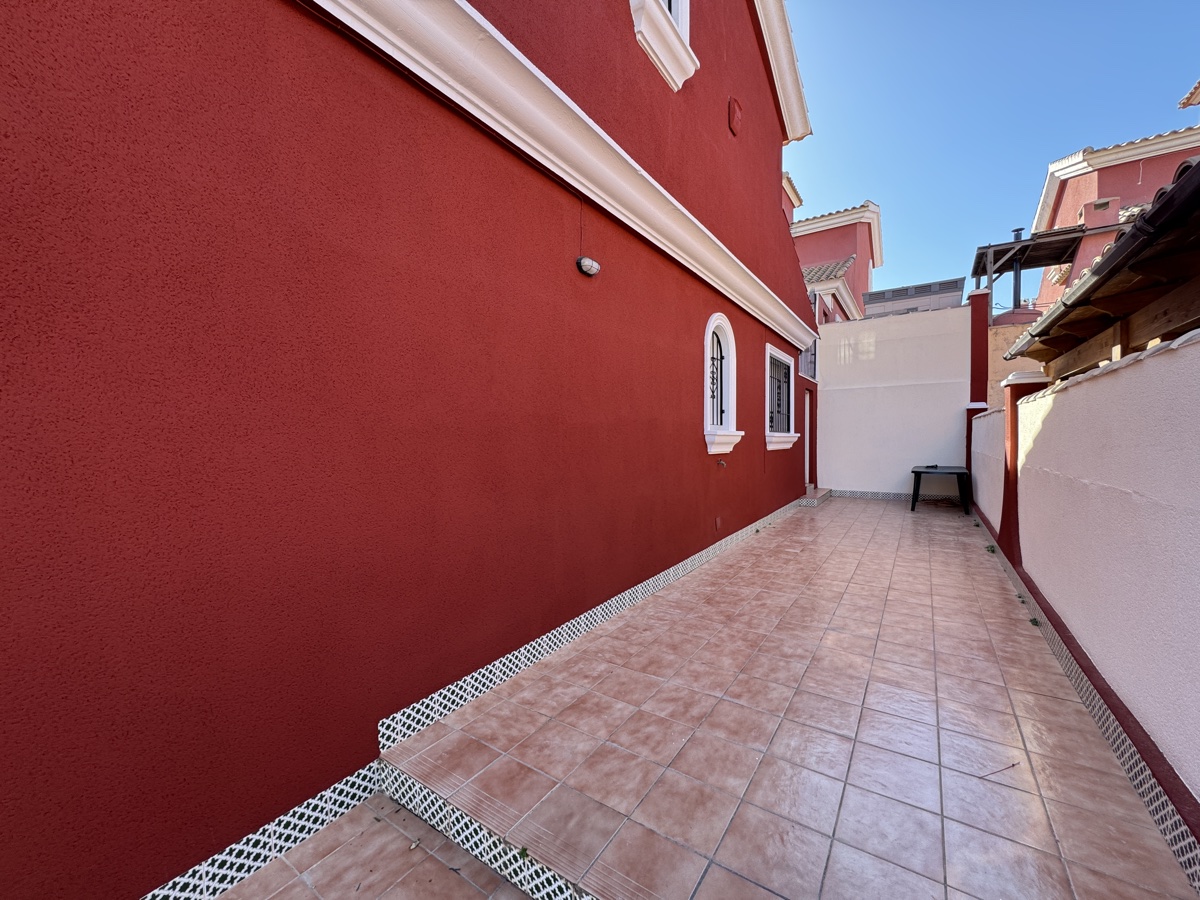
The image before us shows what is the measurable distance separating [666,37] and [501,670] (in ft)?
16.5

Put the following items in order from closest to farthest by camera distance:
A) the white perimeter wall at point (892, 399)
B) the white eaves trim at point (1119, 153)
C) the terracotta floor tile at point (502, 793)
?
the terracotta floor tile at point (502, 793)
the white perimeter wall at point (892, 399)
the white eaves trim at point (1119, 153)

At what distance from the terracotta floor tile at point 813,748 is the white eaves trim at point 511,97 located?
11.2 ft

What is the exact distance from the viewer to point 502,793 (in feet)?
6.06

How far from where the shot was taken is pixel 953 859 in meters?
1.54

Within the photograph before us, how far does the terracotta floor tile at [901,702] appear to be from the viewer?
236 centimetres

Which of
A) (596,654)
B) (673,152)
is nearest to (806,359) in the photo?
(673,152)

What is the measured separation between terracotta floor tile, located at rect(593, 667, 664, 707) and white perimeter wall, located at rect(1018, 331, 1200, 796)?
6.67 ft

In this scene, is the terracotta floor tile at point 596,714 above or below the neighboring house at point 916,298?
below

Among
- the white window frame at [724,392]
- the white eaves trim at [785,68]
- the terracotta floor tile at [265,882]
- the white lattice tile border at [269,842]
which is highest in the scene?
the white eaves trim at [785,68]

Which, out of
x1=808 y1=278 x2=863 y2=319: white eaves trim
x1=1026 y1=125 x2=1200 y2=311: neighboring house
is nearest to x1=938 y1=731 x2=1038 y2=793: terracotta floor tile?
x1=808 y1=278 x2=863 y2=319: white eaves trim

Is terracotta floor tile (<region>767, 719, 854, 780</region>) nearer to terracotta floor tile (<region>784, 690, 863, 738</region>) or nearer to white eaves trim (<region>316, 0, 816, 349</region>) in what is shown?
terracotta floor tile (<region>784, 690, 863, 738</region>)

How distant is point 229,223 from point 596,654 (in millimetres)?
2867

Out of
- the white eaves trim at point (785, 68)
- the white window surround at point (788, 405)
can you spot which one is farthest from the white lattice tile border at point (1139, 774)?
the white eaves trim at point (785, 68)

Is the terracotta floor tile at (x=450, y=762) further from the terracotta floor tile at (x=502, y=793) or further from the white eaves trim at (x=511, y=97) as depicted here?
the white eaves trim at (x=511, y=97)
